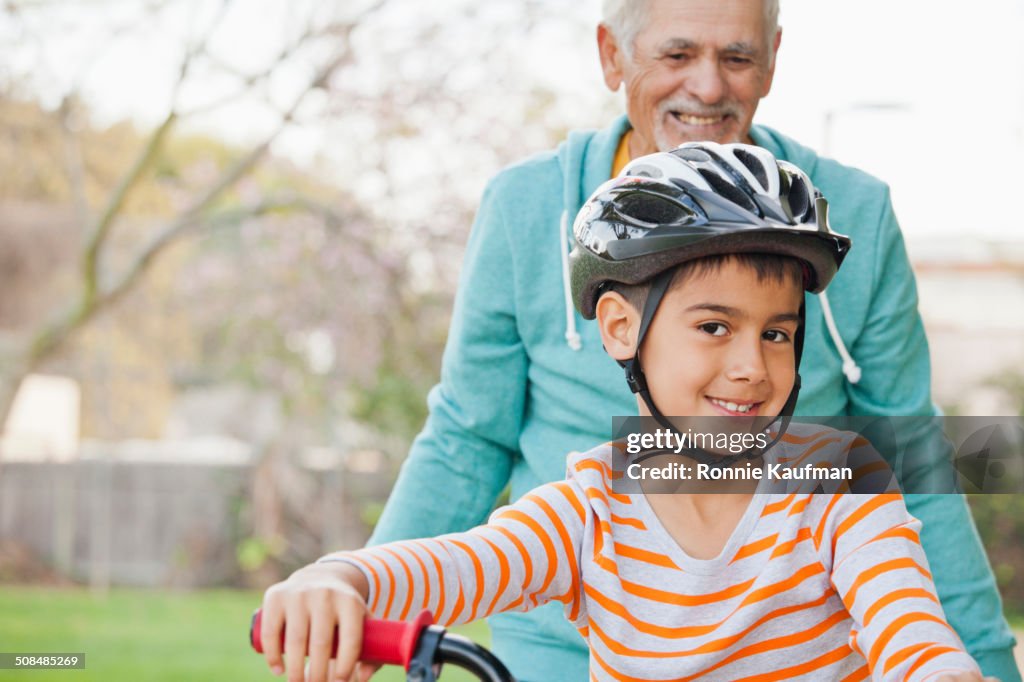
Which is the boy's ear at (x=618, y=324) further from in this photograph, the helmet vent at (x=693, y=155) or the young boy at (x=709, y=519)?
the helmet vent at (x=693, y=155)

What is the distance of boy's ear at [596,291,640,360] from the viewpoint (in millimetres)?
1989

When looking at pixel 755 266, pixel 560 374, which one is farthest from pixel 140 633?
pixel 755 266

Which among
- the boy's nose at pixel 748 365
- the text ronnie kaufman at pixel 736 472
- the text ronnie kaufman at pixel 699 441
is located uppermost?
the boy's nose at pixel 748 365

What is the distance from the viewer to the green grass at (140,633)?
9.45 metres

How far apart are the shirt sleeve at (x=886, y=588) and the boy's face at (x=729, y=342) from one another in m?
0.19

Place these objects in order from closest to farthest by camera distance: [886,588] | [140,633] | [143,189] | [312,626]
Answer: [312,626]
[886,588]
[140,633]
[143,189]

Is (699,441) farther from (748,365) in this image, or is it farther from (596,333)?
(596,333)

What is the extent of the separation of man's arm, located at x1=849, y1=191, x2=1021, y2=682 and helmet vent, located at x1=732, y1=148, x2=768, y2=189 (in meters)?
0.73

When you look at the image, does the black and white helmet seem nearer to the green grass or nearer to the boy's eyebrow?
the boy's eyebrow

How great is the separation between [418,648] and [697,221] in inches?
30.6

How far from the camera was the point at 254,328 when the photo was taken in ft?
38.8

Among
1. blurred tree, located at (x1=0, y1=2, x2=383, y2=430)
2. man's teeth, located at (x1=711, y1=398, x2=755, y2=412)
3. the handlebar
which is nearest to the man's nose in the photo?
man's teeth, located at (x1=711, y1=398, x2=755, y2=412)

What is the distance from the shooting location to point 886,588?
1.72 metres

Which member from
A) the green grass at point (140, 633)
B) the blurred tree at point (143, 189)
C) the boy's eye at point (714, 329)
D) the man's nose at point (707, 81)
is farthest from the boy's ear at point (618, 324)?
the blurred tree at point (143, 189)
